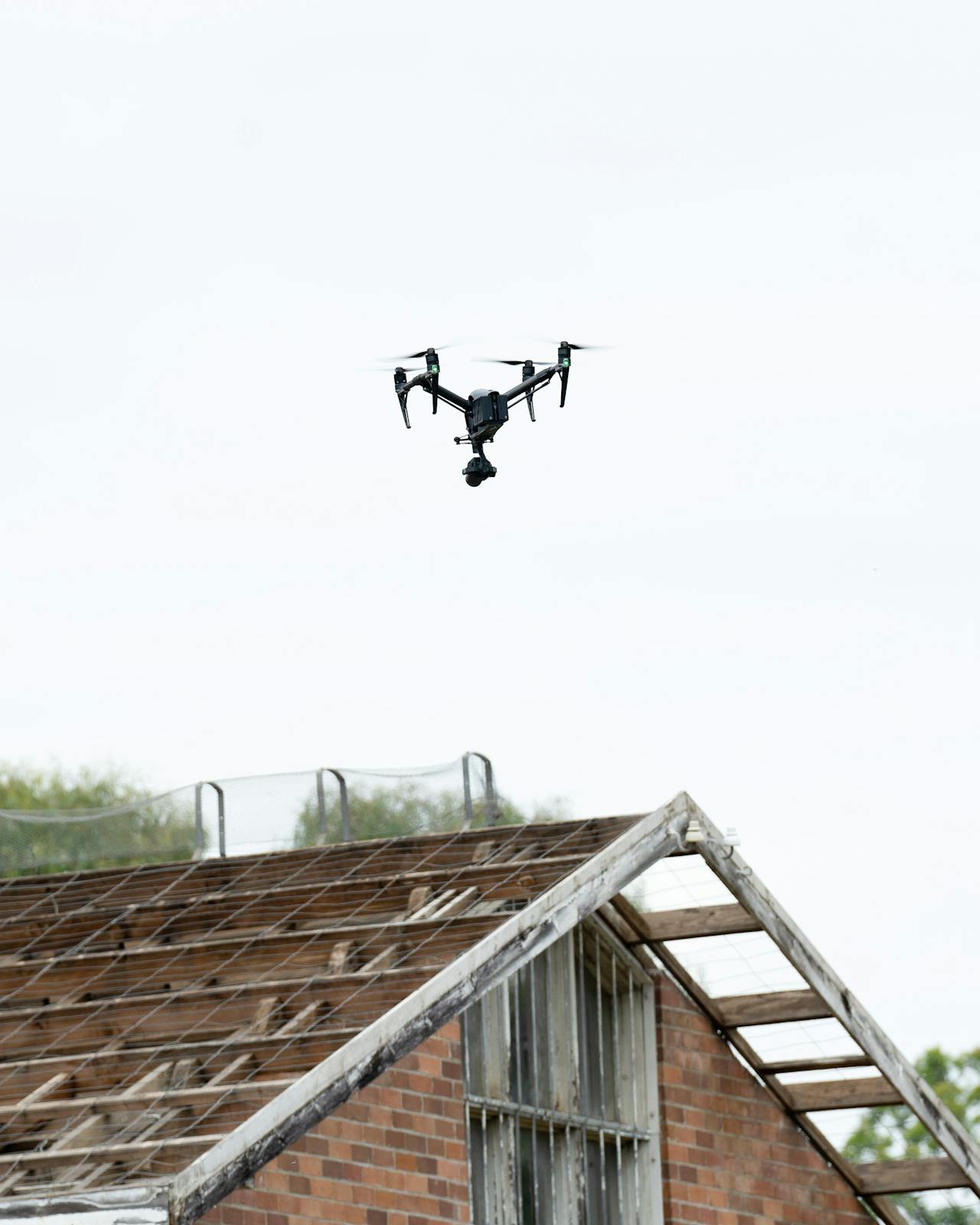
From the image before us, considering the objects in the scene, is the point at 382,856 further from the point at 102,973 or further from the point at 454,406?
the point at 454,406

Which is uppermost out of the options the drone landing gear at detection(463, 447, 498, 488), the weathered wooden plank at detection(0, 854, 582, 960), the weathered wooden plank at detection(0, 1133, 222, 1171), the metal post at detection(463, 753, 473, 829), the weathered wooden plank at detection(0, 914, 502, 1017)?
the drone landing gear at detection(463, 447, 498, 488)

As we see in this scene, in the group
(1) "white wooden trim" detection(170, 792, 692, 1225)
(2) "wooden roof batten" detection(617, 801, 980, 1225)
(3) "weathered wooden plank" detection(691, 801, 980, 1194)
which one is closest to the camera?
(1) "white wooden trim" detection(170, 792, 692, 1225)

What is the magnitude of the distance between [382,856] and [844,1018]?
3517 mm

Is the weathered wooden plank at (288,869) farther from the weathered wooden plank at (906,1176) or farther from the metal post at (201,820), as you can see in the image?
the weathered wooden plank at (906,1176)

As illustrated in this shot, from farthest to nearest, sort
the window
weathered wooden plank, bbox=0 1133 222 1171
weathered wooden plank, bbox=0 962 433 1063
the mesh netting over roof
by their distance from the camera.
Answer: the window
weathered wooden plank, bbox=0 962 433 1063
the mesh netting over roof
weathered wooden plank, bbox=0 1133 222 1171

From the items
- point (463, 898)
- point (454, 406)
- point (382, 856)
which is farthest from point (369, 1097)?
point (454, 406)

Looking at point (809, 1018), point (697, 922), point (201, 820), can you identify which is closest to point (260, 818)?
point (201, 820)

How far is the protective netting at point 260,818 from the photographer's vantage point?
61.0 ft

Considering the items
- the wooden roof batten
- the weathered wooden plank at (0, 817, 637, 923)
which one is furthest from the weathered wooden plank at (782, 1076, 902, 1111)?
the weathered wooden plank at (0, 817, 637, 923)

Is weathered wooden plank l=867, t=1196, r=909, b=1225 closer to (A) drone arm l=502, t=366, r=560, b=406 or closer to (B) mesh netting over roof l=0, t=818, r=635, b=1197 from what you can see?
(B) mesh netting over roof l=0, t=818, r=635, b=1197

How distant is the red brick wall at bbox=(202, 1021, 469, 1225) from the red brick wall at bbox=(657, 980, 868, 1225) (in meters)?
2.36

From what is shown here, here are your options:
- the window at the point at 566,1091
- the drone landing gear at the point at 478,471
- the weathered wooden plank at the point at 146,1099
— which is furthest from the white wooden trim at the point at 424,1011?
the drone landing gear at the point at 478,471

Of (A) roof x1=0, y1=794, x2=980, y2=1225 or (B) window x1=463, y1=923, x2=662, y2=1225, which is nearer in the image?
(A) roof x1=0, y1=794, x2=980, y2=1225

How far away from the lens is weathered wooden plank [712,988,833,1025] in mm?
16938
